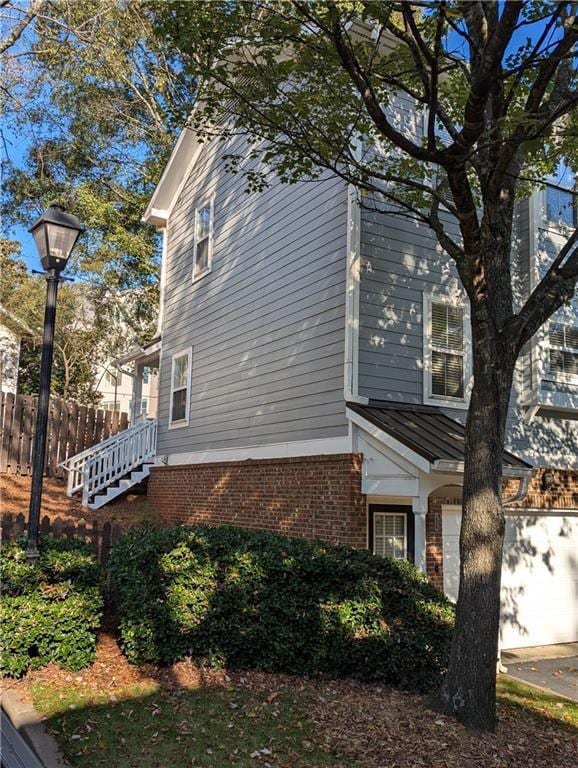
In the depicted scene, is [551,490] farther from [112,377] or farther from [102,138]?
[112,377]

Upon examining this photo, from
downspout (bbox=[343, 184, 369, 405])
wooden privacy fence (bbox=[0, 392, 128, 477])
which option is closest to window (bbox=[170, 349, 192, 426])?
wooden privacy fence (bbox=[0, 392, 128, 477])

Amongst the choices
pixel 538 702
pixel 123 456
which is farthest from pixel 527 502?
pixel 123 456

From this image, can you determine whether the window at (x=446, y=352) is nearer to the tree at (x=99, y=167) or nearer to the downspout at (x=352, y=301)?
the downspout at (x=352, y=301)

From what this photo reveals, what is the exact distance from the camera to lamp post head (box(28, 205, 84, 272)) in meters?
6.43

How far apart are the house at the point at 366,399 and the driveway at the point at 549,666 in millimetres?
304

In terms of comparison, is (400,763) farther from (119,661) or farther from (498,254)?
(498,254)

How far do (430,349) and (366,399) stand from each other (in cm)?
159

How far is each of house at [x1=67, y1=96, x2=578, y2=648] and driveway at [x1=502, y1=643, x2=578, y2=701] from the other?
1.00 ft

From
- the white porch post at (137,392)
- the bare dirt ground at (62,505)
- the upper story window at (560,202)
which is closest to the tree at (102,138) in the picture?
the white porch post at (137,392)

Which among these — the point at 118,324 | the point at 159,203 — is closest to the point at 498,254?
the point at 159,203

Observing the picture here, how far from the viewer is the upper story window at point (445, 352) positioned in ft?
30.6

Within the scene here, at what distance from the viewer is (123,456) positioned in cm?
1458

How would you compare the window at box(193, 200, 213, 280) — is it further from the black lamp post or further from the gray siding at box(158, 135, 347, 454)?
the black lamp post

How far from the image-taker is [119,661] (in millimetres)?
5891
